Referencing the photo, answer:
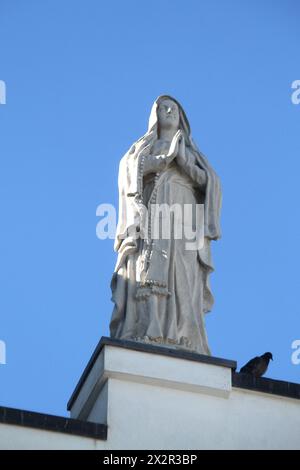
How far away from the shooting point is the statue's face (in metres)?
18.8

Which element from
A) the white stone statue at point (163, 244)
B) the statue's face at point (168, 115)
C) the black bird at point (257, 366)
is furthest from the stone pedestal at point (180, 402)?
the statue's face at point (168, 115)

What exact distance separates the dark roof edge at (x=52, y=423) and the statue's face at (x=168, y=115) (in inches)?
173

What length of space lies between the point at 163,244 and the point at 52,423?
2999mm

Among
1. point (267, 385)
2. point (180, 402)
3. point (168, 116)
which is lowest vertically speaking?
point (180, 402)

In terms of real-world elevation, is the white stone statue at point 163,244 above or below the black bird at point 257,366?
above

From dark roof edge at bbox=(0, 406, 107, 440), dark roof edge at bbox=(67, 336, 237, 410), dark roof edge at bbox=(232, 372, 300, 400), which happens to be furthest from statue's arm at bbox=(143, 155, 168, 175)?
dark roof edge at bbox=(0, 406, 107, 440)

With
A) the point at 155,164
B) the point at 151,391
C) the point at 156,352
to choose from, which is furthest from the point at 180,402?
the point at 155,164

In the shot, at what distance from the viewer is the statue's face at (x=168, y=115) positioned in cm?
1883

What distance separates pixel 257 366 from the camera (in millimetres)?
17125

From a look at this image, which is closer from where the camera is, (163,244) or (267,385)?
(267,385)

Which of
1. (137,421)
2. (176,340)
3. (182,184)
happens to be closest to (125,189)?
(182,184)

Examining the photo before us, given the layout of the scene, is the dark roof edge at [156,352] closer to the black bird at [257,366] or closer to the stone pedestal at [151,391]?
the stone pedestal at [151,391]

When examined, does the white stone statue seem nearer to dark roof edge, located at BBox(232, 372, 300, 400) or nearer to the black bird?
the black bird

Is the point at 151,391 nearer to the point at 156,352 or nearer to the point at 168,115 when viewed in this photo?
the point at 156,352
